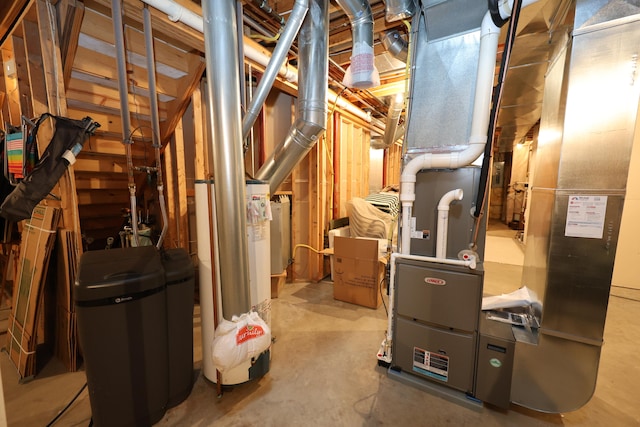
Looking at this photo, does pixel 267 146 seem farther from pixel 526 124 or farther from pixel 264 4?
pixel 526 124

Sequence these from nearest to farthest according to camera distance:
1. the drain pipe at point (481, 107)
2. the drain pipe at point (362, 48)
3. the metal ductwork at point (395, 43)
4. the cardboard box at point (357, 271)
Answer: the drain pipe at point (481, 107), the drain pipe at point (362, 48), the metal ductwork at point (395, 43), the cardboard box at point (357, 271)

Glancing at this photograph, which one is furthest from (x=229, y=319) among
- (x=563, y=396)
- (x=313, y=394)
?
(x=563, y=396)

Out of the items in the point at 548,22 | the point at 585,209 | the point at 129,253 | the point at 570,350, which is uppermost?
the point at 548,22

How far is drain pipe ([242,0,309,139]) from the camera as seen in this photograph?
1.58m

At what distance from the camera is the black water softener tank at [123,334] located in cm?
117

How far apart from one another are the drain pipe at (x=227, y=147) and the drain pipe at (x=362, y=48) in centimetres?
75

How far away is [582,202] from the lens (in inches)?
49.2

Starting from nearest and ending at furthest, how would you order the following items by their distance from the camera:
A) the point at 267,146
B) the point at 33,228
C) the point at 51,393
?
the point at 51,393, the point at 33,228, the point at 267,146

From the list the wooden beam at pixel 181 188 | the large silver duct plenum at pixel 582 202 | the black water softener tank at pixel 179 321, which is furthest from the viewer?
the wooden beam at pixel 181 188

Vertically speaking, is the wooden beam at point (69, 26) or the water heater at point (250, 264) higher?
the wooden beam at point (69, 26)

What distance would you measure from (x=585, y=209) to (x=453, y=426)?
4.35ft

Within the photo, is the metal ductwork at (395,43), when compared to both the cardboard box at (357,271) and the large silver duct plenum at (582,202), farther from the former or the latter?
the cardboard box at (357,271)

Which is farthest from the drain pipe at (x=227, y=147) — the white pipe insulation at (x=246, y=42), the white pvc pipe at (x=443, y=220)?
the white pvc pipe at (x=443, y=220)

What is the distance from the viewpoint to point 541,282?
1.45 meters
